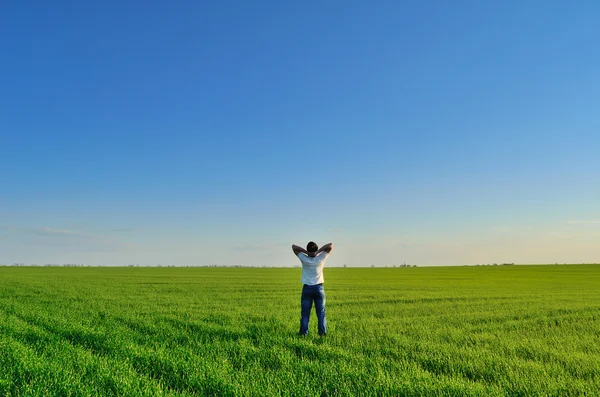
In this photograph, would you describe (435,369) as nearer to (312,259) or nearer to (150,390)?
(312,259)

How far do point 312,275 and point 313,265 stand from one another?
30 centimetres

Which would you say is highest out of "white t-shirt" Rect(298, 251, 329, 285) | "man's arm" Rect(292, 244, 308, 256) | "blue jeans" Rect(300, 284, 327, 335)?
"man's arm" Rect(292, 244, 308, 256)

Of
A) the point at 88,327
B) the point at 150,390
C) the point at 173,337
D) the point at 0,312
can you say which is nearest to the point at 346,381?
the point at 150,390

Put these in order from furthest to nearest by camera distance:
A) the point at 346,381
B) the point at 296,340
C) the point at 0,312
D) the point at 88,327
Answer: the point at 0,312 → the point at 88,327 → the point at 296,340 → the point at 346,381

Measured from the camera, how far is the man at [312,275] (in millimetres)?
11711

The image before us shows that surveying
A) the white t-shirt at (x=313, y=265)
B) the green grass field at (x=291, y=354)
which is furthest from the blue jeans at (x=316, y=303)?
the green grass field at (x=291, y=354)

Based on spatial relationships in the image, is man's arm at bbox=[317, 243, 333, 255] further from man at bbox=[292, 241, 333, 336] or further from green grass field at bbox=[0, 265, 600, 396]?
green grass field at bbox=[0, 265, 600, 396]

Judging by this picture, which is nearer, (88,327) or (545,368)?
(545,368)

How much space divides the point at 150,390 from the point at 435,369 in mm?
5318

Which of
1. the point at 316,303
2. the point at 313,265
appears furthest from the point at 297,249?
the point at 316,303

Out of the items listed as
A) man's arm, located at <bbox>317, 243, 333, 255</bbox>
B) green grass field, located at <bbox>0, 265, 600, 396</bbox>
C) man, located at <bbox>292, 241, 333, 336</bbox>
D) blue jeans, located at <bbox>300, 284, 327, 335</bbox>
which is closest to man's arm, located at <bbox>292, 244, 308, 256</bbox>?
man, located at <bbox>292, 241, 333, 336</bbox>

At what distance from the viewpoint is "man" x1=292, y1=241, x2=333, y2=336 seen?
→ 11.7 m

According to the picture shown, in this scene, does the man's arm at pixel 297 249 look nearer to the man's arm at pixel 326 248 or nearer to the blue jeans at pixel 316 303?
the man's arm at pixel 326 248

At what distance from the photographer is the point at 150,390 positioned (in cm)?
673
